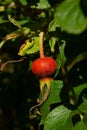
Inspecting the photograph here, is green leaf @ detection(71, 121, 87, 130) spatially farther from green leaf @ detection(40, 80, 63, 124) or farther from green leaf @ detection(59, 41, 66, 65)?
green leaf @ detection(59, 41, 66, 65)

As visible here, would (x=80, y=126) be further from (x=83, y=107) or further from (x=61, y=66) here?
(x=61, y=66)

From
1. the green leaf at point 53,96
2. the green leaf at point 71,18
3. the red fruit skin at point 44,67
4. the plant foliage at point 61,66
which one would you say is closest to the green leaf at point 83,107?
the plant foliage at point 61,66

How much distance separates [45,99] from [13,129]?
194 centimetres

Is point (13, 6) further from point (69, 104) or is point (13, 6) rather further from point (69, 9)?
point (69, 9)

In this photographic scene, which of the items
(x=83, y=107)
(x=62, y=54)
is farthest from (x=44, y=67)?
(x=83, y=107)

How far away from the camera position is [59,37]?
5.87 ft

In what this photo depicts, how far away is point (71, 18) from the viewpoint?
4.44 ft

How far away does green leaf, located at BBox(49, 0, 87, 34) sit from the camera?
1301mm

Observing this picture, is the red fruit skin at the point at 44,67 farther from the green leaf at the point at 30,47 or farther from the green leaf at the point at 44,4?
the green leaf at the point at 44,4

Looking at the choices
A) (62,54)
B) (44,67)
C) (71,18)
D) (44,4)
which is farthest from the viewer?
(44,4)

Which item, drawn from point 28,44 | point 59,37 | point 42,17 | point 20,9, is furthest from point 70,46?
point 20,9

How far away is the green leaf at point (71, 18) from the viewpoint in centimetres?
130

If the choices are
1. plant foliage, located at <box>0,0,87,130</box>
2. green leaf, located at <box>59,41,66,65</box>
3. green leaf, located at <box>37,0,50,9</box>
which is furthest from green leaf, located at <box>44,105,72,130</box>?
green leaf, located at <box>37,0,50,9</box>

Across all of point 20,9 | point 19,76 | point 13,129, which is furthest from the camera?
point 13,129
